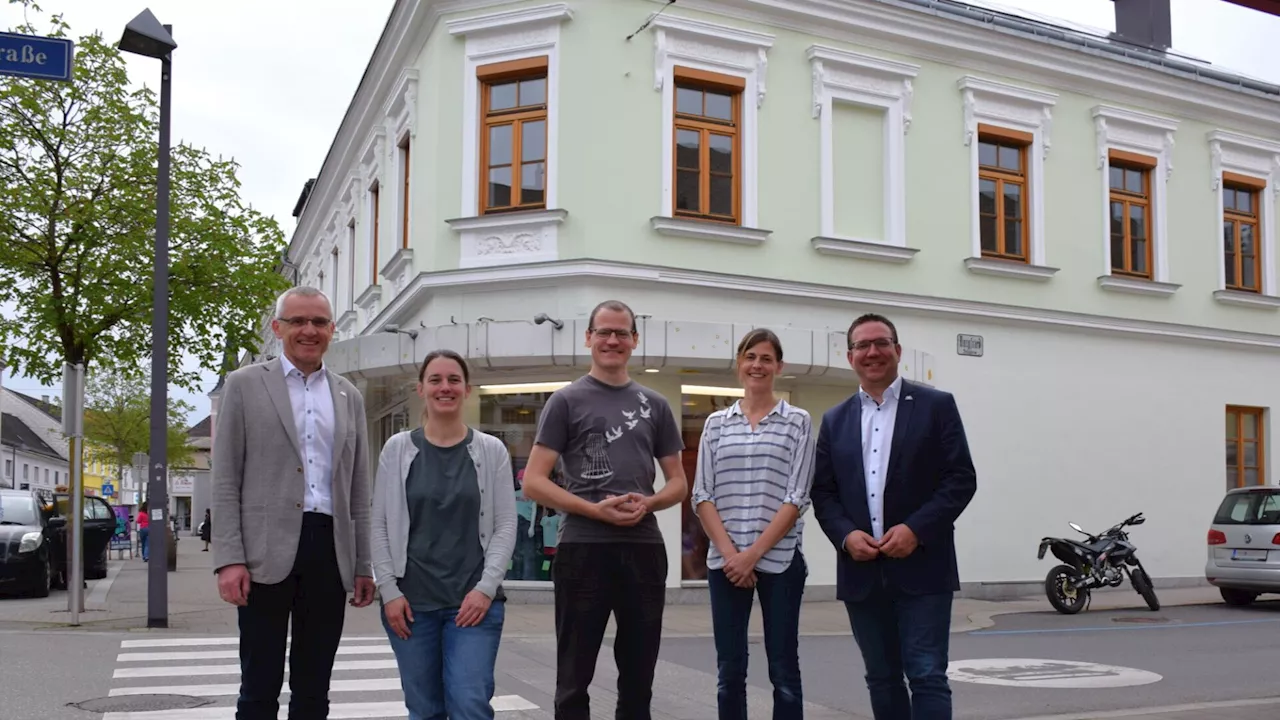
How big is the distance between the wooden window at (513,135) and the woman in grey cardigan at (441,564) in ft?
39.3

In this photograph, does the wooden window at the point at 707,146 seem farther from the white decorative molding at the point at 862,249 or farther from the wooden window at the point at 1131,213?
the wooden window at the point at 1131,213

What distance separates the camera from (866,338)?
18.1 ft

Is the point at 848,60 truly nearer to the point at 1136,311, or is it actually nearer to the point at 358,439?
the point at 1136,311

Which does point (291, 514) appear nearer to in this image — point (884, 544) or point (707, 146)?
point (884, 544)

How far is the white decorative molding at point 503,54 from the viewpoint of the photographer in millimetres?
16547

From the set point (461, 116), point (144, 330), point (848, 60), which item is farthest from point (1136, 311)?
point (144, 330)

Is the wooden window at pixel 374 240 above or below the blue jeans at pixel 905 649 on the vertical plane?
above

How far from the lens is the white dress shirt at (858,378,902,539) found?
5383 millimetres

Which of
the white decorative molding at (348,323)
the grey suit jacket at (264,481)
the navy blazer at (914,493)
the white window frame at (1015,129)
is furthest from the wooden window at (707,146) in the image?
the grey suit jacket at (264,481)

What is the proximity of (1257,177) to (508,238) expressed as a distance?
1347 centimetres

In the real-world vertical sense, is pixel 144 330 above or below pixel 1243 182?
below

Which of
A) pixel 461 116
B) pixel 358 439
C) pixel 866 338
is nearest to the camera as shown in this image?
pixel 358 439

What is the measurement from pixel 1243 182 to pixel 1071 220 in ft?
13.8

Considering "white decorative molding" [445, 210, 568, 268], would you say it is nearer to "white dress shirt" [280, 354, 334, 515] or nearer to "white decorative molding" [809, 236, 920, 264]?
"white decorative molding" [809, 236, 920, 264]
